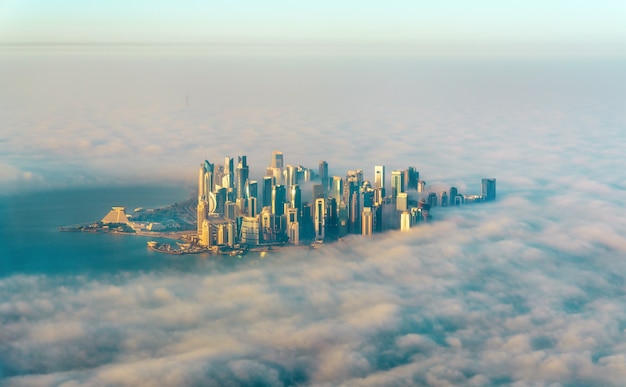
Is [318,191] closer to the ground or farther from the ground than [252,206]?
farther from the ground

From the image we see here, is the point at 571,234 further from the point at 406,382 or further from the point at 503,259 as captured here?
the point at 406,382

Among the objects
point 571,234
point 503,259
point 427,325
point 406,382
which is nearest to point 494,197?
point 571,234

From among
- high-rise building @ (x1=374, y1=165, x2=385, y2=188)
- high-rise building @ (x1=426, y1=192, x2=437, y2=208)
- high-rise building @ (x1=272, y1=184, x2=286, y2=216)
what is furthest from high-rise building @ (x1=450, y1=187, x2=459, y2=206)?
high-rise building @ (x1=272, y1=184, x2=286, y2=216)

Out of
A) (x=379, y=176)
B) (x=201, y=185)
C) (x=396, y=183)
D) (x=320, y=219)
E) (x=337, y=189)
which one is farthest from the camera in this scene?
(x=379, y=176)

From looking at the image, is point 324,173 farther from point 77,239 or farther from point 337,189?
point 77,239

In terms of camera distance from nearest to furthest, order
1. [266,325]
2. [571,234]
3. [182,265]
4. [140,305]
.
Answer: [266,325]
[140,305]
[182,265]
[571,234]

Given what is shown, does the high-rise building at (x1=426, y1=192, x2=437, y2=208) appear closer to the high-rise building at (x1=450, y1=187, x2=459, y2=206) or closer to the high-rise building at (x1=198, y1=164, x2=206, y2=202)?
the high-rise building at (x1=450, y1=187, x2=459, y2=206)

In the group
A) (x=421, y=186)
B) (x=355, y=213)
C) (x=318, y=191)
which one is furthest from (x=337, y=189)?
(x=421, y=186)
